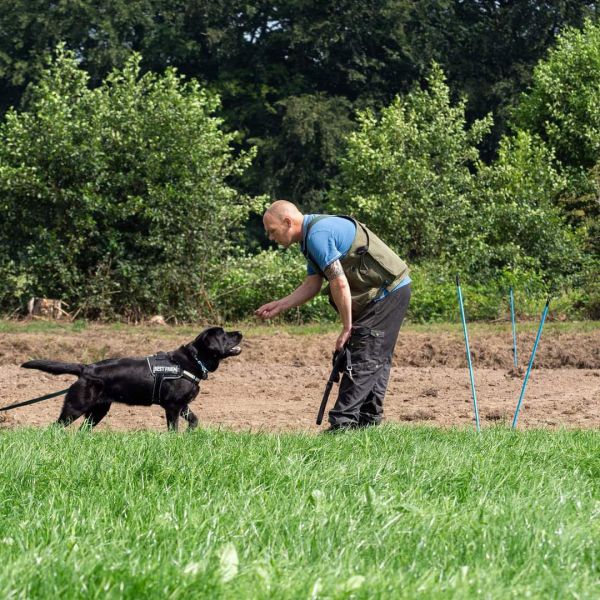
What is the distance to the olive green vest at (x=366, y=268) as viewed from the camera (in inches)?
297

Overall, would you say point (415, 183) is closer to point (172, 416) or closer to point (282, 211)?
point (172, 416)

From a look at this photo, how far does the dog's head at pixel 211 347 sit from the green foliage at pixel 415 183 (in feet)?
50.9

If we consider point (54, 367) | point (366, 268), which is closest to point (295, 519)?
point (366, 268)

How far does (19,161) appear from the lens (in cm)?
1917

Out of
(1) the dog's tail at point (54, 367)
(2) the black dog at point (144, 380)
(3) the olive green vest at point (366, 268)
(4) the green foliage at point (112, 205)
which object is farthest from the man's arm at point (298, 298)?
(4) the green foliage at point (112, 205)

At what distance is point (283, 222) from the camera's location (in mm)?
7363

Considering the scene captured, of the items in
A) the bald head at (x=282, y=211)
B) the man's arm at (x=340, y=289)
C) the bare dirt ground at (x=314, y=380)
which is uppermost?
the bald head at (x=282, y=211)

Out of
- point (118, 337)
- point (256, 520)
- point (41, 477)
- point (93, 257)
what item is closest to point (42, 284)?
point (93, 257)

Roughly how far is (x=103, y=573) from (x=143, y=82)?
18422 millimetres

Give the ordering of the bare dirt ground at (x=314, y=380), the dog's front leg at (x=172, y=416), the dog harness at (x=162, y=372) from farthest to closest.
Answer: the bare dirt ground at (x=314, y=380) → the dog's front leg at (x=172, y=416) → the dog harness at (x=162, y=372)

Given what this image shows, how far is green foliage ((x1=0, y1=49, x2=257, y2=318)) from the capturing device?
18891mm

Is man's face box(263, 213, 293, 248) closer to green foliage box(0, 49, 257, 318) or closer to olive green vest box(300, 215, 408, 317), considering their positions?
Answer: olive green vest box(300, 215, 408, 317)

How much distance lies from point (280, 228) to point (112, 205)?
479 inches

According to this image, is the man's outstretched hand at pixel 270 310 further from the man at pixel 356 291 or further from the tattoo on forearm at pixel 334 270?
the tattoo on forearm at pixel 334 270
